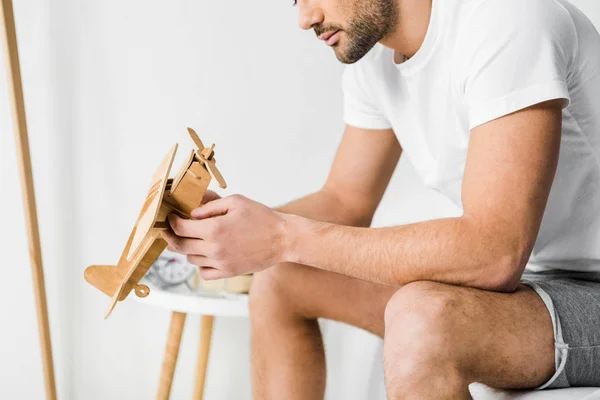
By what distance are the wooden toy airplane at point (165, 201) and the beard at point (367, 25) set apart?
374mm

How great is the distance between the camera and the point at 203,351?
6.56ft

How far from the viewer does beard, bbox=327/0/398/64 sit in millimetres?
1393

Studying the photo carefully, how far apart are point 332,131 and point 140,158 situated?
0.53 meters

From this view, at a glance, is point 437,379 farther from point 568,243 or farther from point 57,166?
point 57,166

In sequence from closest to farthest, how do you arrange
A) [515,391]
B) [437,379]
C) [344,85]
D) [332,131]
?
[437,379], [515,391], [344,85], [332,131]

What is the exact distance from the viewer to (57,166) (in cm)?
218

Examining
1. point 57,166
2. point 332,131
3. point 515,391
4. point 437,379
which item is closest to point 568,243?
point 515,391

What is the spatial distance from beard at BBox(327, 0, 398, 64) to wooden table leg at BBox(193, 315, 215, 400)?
84 centimetres

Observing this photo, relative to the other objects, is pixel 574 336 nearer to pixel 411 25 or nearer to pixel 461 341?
pixel 461 341

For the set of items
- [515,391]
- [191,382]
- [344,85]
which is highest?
[344,85]

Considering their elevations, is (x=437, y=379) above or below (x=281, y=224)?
below

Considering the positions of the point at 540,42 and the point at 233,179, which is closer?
the point at 540,42

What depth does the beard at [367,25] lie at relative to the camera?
1.39 m

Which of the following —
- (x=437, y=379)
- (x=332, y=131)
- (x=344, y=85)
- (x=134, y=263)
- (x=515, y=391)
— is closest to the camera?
(x=437, y=379)
